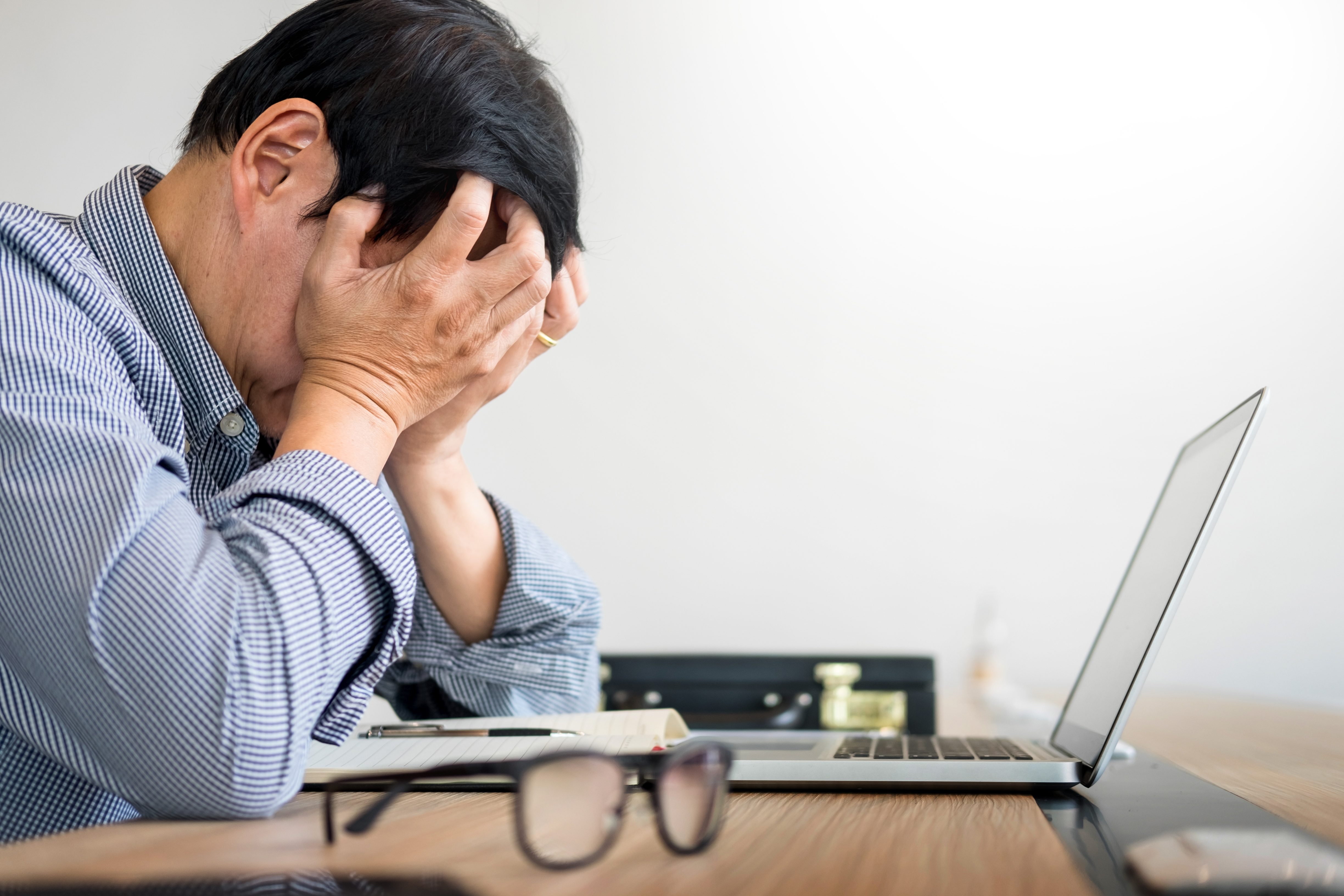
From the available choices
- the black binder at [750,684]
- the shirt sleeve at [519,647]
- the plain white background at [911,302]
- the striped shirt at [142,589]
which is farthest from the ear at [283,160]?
the plain white background at [911,302]

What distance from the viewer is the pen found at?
67 cm

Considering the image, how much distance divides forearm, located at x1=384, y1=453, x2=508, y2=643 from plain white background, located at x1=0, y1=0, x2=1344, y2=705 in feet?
4.52

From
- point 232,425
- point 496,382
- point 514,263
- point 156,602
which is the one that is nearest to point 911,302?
point 496,382

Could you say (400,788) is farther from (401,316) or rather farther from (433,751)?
(401,316)

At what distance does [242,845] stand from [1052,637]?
204 centimetres

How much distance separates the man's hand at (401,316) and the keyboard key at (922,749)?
384mm

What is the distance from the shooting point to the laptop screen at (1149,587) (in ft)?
1.92

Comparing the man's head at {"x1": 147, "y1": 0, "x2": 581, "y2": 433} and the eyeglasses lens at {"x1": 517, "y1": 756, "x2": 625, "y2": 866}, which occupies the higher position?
the man's head at {"x1": 147, "y1": 0, "x2": 581, "y2": 433}

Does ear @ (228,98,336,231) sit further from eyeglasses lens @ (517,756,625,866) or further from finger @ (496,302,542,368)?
eyeglasses lens @ (517,756,625,866)

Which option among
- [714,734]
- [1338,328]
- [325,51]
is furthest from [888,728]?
[1338,328]

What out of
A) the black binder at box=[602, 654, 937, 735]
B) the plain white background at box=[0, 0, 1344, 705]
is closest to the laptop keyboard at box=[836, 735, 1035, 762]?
the black binder at box=[602, 654, 937, 735]

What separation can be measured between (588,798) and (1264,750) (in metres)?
0.72

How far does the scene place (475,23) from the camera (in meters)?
0.78

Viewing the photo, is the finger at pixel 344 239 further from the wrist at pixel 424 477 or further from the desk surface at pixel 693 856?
the desk surface at pixel 693 856
